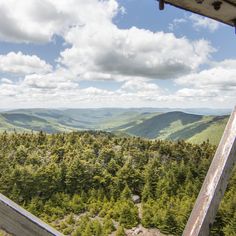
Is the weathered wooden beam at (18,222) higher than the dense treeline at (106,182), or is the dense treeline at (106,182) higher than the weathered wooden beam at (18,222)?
the weathered wooden beam at (18,222)

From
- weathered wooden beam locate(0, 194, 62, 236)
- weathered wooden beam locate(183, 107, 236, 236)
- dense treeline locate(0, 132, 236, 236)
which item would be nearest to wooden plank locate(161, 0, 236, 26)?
weathered wooden beam locate(183, 107, 236, 236)

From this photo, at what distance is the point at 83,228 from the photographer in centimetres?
8138

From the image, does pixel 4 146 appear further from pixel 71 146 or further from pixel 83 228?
pixel 83 228

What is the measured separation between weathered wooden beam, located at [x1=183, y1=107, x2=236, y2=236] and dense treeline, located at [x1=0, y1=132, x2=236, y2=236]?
77.9 metres

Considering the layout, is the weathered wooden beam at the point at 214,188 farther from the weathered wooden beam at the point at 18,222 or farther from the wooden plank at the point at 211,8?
the weathered wooden beam at the point at 18,222

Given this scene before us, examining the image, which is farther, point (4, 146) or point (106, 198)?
point (4, 146)

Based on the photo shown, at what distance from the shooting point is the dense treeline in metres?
82.5

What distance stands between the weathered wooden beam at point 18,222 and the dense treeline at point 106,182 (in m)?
78.5

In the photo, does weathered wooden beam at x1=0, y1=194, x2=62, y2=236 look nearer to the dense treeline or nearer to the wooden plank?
the wooden plank

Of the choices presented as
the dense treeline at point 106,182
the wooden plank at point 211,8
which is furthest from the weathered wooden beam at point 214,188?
the dense treeline at point 106,182

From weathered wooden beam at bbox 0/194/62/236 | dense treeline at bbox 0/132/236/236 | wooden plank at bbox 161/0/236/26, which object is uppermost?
wooden plank at bbox 161/0/236/26

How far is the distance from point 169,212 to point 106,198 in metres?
23.4

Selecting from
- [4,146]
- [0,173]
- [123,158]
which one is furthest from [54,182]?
[4,146]

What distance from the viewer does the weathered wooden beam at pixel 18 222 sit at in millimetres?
1778
